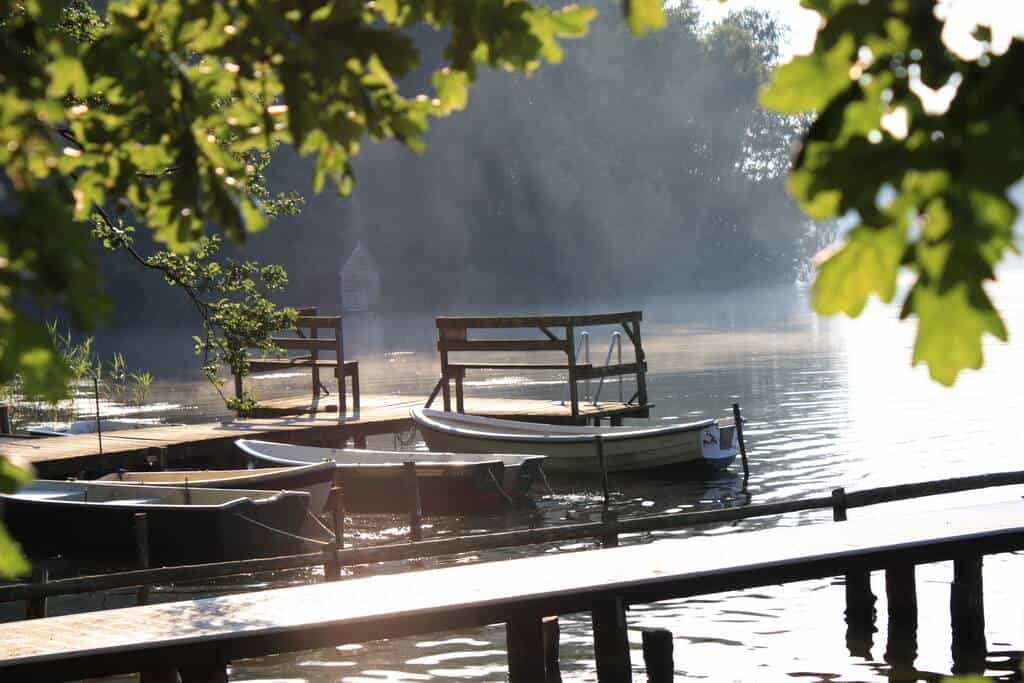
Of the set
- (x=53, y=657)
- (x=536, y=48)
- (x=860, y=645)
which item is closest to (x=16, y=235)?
(x=536, y=48)

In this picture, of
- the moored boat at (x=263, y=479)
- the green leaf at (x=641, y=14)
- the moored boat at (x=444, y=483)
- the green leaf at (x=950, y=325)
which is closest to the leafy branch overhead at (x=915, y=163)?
the green leaf at (x=950, y=325)

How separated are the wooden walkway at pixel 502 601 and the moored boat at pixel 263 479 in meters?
5.54

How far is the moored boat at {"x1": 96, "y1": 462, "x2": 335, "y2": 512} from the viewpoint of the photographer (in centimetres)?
1431

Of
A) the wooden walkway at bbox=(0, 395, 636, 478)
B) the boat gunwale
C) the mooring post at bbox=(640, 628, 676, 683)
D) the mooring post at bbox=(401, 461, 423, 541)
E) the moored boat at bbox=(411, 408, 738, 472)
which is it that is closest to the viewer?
the mooring post at bbox=(640, 628, 676, 683)

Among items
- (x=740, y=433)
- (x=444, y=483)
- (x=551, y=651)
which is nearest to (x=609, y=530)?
(x=551, y=651)

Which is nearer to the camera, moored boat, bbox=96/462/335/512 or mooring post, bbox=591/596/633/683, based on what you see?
mooring post, bbox=591/596/633/683

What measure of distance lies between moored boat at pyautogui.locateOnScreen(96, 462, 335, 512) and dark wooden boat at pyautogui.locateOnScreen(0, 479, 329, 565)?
0.68 ft

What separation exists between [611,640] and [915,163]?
6478 millimetres

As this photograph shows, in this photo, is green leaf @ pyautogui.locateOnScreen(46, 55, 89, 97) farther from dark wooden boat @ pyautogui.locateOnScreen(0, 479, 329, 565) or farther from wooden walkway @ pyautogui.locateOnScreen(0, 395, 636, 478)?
wooden walkway @ pyautogui.locateOnScreen(0, 395, 636, 478)

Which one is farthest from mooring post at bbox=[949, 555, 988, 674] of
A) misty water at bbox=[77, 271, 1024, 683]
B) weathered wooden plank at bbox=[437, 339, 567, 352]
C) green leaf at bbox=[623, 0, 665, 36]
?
weathered wooden plank at bbox=[437, 339, 567, 352]

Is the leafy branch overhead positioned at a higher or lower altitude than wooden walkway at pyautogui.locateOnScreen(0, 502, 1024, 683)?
higher

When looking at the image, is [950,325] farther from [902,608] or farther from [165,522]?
[165,522]

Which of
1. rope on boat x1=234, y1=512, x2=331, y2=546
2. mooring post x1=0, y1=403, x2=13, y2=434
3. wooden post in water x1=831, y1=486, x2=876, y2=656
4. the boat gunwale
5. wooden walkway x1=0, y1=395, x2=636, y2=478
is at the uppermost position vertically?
mooring post x1=0, y1=403, x2=13, y2=434

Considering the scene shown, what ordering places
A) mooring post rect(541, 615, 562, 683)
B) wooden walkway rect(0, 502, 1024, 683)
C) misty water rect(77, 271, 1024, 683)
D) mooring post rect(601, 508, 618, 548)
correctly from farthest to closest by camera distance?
mooring post rect(601, 508, 618, 548) → misty water rect(77, 271, 1024, 683) → mooring post rect(541, 615, 562, 683) → wooden walkway rect(0, 502, 1024, 683)
